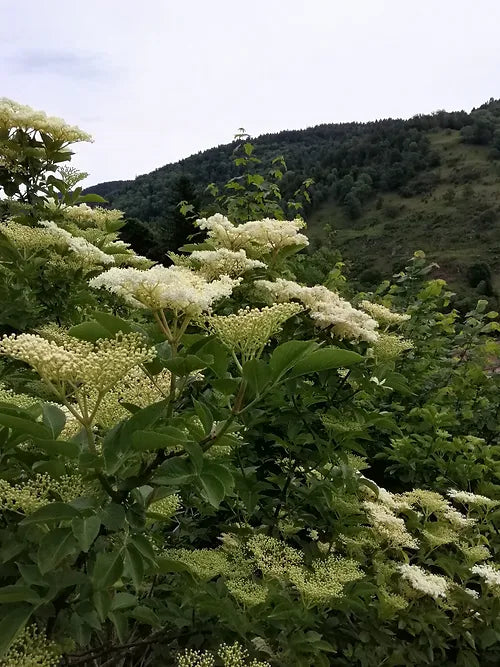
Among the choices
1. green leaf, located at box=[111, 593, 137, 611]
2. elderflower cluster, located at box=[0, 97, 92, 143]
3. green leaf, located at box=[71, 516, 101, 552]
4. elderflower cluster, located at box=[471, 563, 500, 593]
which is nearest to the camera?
green leaf, located at box=[71, 516, 101, 552]

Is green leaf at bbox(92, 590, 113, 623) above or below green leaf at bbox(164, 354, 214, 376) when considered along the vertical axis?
below

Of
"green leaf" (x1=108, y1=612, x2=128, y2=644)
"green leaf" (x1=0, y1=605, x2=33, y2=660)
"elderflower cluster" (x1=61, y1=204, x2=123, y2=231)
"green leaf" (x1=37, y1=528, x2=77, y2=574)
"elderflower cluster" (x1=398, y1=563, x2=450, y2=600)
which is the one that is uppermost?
"elderflower cluster" (x1=61, y1=204, x2=123, y2=231)

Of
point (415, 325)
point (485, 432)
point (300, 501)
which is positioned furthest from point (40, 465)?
point (415, 325)

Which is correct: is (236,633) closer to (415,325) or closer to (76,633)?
(76,633)

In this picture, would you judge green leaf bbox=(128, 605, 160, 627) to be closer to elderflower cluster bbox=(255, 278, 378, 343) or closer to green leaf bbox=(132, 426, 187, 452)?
green leaf bbox=(132, 426, 187, 452)

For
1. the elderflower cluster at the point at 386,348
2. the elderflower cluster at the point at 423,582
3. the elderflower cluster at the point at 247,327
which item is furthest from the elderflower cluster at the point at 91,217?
the elderflower cluster at the point at 423,582

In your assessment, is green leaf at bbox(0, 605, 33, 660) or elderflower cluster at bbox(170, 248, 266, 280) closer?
green leaf at bbox(0, 605, 33, 660)

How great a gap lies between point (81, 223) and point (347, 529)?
9.12 feet

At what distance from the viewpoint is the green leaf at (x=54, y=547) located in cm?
137

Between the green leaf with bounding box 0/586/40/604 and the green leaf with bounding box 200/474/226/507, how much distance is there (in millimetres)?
520

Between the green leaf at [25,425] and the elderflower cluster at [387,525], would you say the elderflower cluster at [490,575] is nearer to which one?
the elderflower cluster at [387,525]

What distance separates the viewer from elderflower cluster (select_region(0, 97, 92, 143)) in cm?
329

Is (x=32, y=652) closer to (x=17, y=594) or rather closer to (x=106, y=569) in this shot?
(x=17, y=594)

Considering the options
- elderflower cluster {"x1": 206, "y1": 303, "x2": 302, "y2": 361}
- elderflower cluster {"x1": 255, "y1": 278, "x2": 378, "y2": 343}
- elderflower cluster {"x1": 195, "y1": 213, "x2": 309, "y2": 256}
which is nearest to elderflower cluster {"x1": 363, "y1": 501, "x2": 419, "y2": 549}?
elderflower cluster {"x1": 255, "y1": 278, "x2": 378, "y2": 343}
